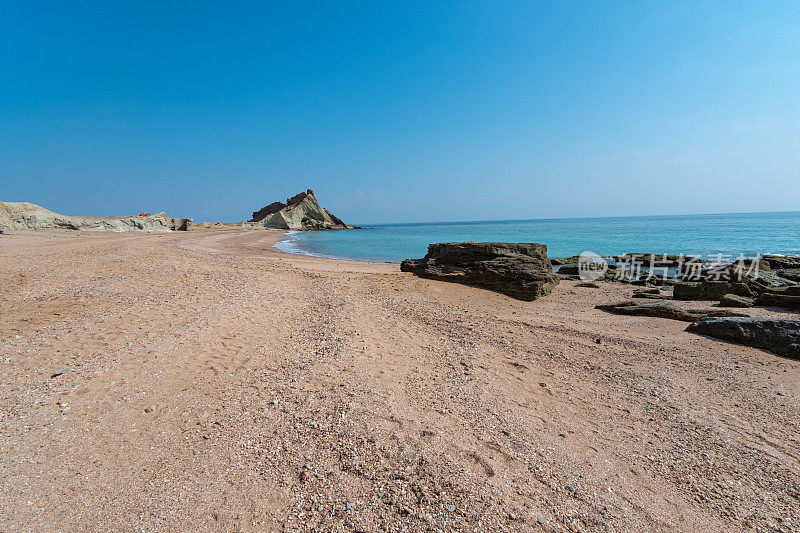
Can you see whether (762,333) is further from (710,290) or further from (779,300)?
(710,290)

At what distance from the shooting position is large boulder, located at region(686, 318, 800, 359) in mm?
6891

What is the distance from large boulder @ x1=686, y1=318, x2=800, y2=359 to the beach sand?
15.4 inches

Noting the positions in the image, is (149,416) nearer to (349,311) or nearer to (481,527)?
(481,527)

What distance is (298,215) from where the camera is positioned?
9138cm

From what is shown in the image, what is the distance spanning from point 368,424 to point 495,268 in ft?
30.3

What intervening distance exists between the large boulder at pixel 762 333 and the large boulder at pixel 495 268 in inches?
180

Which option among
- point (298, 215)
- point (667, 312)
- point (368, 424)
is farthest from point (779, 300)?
point (298, 215)

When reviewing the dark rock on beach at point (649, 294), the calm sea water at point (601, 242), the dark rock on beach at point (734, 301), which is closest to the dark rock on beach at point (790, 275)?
the calm sea water at point (601, 242)

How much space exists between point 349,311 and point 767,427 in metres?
7.08

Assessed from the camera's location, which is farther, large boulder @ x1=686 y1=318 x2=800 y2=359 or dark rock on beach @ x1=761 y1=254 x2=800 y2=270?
dark rock on beach @ x1=761 y1=254 x2=800 y2=270

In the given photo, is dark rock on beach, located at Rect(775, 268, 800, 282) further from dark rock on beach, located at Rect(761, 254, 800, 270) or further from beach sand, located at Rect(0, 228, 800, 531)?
beach sand, located at Rect(0, 228, 800, 531)

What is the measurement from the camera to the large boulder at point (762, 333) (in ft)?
22.6

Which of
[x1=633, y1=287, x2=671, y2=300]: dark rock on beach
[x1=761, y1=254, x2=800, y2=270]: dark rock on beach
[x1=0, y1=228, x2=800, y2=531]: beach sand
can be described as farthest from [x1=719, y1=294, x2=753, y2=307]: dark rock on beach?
[x1=761, y1=254, x2=800, y2=270]: dark rock on beach

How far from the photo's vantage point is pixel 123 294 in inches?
307
